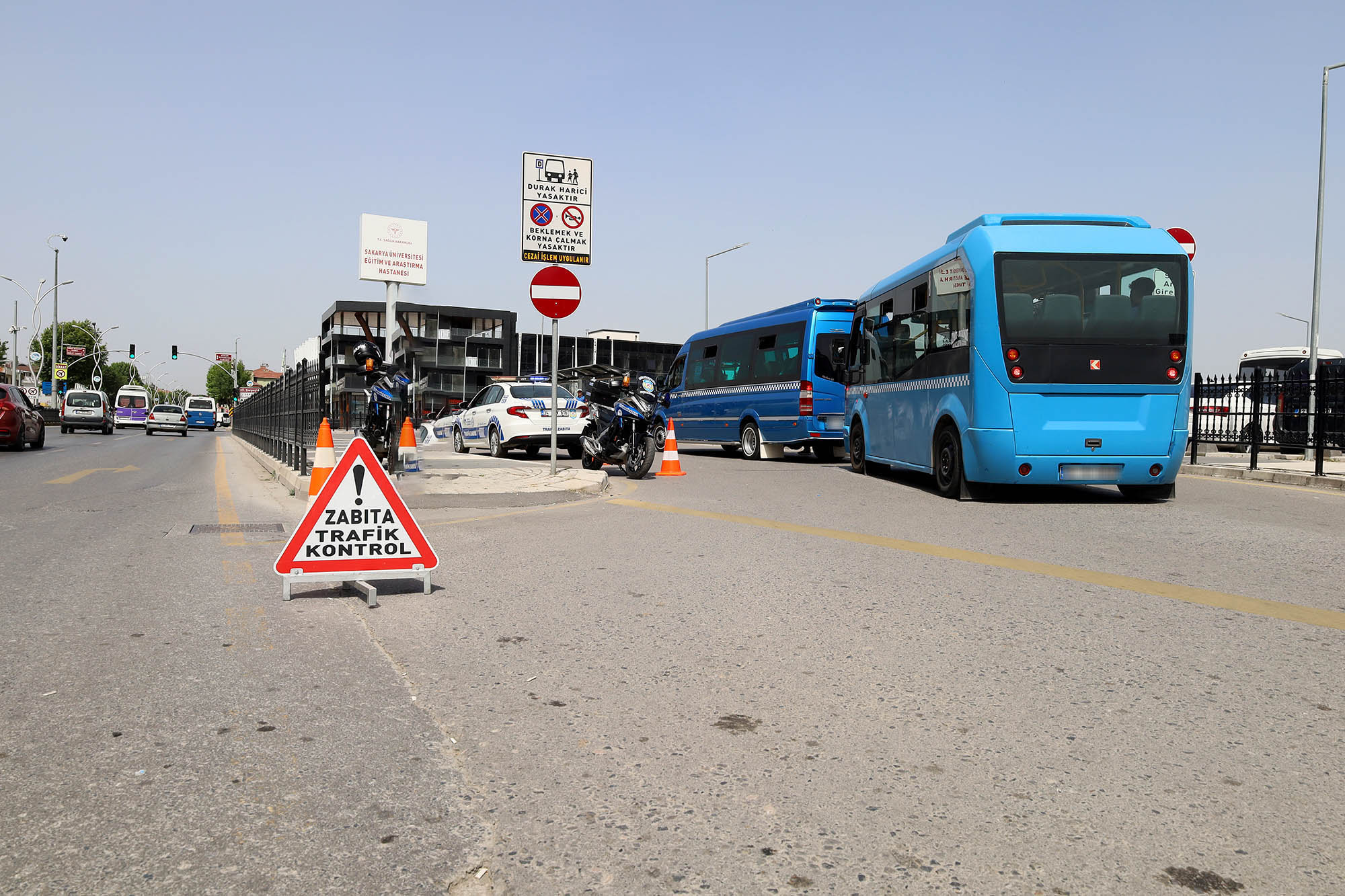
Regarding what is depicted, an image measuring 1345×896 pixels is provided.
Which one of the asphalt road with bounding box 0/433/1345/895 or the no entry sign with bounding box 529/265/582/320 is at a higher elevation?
the no entry sign with bounding box 529/265/582/320

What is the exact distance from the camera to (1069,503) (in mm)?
11195

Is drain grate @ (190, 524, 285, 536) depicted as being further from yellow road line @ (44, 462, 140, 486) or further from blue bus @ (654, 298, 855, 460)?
blue bus @ (654, 298, 855, 460)

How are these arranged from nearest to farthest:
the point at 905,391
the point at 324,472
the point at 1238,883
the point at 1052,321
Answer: the point at 1238,883, the point at 324,472, the point at 1052,321, the point at 905,391

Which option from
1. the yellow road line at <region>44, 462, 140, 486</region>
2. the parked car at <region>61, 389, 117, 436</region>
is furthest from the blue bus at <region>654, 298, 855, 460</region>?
the parked car at <region>61, 389, 117, 436</region>

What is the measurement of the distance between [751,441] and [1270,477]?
30.8 ft

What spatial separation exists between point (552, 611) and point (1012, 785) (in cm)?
301

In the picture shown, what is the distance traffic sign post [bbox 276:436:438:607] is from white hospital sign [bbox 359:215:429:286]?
11860 millimetres

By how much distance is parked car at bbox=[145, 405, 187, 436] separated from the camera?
4600 cm

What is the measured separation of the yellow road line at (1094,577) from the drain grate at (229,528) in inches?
168

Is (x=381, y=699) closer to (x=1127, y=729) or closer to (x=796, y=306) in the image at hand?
(x=1127, y=729)

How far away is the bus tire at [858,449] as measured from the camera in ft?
52.0

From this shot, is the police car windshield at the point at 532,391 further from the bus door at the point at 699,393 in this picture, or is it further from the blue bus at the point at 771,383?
the bus door at the point at 699,393

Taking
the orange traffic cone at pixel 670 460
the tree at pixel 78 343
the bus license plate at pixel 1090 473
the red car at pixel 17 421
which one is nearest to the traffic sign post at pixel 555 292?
the orange traffic cone at pixel 670 460

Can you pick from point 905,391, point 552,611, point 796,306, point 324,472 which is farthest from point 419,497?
point 796,306
